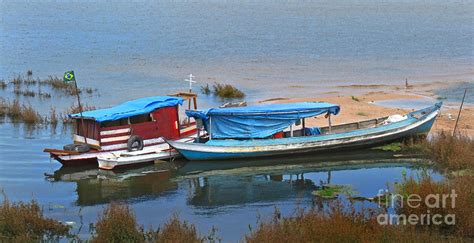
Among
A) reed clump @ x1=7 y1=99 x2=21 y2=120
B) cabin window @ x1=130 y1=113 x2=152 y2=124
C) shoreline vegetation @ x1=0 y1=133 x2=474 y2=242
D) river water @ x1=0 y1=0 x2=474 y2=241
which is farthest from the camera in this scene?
reed clump @ x1=7 y1=99 x2=21 y2=120

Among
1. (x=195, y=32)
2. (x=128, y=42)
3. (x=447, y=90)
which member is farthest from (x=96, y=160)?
(x=195, y=32)

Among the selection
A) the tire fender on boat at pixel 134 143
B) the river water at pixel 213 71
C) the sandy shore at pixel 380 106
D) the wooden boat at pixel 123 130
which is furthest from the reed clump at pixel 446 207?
the wooden boat at pixel 123 130

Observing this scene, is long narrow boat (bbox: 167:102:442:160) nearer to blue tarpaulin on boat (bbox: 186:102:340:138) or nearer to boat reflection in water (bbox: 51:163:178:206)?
blue tarpaulin on boat (bbox: 186:102:340:138)

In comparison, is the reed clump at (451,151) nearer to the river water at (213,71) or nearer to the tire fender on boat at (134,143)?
the river water at (213,71)

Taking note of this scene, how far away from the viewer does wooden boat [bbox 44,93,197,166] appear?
2119cm

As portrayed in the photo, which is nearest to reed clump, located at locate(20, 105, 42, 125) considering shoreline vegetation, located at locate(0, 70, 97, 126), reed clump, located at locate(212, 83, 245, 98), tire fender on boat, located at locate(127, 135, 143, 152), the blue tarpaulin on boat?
shoreline vegetation, located at locate(0, 70, 97, 126)

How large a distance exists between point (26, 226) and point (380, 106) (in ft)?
61.4

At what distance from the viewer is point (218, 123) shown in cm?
2238

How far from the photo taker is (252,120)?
22359mm

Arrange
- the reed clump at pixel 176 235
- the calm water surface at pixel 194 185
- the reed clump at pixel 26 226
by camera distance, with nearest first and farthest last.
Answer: the reed clump at pixel 176 235 < the reed clump at pixel 26 226 < the calm water surface at pixel 194 185

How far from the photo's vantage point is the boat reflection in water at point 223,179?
18547 millimetres

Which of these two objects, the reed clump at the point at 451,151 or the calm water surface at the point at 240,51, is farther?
the calm water surface at the point at 240,51

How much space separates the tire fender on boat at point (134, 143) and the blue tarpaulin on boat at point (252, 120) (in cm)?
178

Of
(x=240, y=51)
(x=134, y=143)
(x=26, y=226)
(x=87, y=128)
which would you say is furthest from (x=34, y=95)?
(x=240, y=51)
